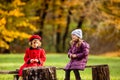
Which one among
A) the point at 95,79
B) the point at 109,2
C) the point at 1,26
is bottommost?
the point at 95,79

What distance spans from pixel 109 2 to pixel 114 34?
8.62ft

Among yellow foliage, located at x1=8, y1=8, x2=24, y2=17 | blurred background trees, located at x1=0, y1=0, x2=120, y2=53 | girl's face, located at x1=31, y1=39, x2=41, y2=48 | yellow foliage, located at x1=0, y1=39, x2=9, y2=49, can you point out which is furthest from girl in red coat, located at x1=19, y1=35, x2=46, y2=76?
yellow foliage, located at x1=0, y1=39, x2=9, y2=49

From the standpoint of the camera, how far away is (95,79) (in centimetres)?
1273

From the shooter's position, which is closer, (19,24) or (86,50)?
(86,50)

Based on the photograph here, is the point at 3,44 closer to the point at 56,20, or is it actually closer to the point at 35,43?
the point at 56,20

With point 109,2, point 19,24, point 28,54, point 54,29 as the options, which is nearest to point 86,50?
point 28,54

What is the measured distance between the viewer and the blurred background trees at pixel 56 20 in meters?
36.7

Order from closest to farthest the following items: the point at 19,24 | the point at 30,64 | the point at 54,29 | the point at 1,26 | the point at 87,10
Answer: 1. the point at 30,64
2. the point at 1,26
3. the point at 19,24
4. the point at 87,10
5. the point at 54,29

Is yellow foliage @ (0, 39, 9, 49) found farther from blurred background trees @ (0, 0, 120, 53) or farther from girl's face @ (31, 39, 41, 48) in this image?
girl's face @ (31, 39, 41, 48)

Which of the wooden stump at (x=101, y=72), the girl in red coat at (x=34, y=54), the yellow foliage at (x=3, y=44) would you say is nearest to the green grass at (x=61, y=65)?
the girl in red coat at (x=34, y=54)

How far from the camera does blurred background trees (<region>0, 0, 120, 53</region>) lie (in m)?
36.7

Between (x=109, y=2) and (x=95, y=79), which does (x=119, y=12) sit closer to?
(x=109, y=2)

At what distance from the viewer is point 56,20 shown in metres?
46.8

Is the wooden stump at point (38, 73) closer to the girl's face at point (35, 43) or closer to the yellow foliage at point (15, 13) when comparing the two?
the girl's face at point (35, 43)
